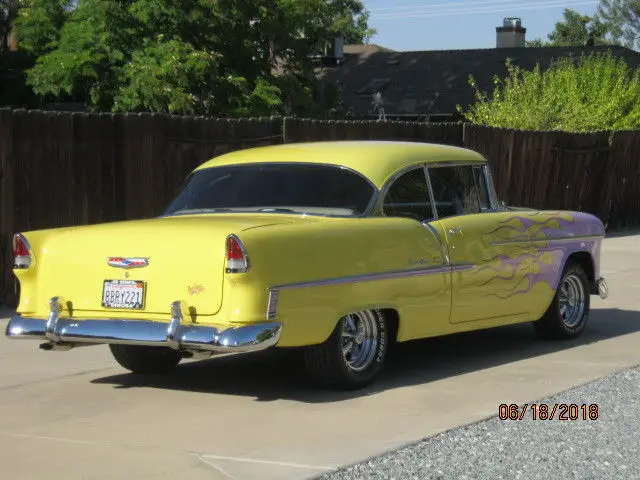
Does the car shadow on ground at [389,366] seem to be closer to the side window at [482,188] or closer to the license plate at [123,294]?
the license plate at [123,294]

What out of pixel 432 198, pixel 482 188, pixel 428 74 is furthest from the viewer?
pixel 428 74

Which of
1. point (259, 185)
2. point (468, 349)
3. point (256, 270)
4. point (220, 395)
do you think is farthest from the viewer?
point (468, 349)

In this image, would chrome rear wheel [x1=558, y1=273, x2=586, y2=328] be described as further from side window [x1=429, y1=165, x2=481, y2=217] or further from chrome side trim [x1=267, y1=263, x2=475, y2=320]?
chrome side trim [x1=267, y1=263, x2=475, y2=320]

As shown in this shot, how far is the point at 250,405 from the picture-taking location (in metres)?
7.72

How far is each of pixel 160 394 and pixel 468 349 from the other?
9.59 ft

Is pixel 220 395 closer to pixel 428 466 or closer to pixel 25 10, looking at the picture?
pixel 428 466

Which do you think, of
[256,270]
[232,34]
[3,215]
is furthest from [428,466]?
[232,34]

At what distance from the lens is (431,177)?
9242 mm

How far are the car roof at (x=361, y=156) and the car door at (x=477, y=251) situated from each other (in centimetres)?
15

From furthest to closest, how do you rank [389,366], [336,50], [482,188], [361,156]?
[336,50]
[482,188]
[389,366]
[361,156]

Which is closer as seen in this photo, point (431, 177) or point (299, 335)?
point (299, 335)

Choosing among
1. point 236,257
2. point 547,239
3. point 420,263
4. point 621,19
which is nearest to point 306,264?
point 236,257

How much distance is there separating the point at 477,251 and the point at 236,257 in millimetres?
2367

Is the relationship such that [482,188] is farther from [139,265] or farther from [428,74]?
[428,74]
